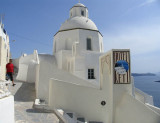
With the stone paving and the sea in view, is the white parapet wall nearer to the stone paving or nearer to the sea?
the stone paving

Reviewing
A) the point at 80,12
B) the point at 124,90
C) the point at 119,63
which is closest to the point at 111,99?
the point at 124,90

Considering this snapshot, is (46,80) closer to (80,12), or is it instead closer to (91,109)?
(91,109)

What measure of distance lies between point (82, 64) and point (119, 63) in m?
6.45

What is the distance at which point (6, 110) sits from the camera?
13.9 ft

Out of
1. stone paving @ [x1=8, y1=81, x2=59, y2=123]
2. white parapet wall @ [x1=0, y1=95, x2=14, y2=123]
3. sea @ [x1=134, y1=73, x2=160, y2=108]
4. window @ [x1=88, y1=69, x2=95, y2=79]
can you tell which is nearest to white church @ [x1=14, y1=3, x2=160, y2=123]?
stone paving @ [x1=8, y1=81, x2=59, y2=123]

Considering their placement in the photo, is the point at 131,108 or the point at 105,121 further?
the point at 105,121

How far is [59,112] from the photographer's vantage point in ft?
22.7

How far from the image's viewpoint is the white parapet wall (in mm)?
3999

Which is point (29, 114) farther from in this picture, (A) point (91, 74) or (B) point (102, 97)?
(A) point (91, 74)

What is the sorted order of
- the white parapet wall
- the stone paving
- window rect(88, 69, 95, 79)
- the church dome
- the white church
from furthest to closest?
the church dome, window rect(88, 69, 95, 79), the white church, the stone paving, the white parapet wall

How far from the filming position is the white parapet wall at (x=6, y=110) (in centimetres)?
400

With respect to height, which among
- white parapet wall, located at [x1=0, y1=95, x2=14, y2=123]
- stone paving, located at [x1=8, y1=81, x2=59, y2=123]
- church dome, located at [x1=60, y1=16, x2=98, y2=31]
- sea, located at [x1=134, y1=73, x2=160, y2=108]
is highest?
church dome, located at [x1=60, y1=16, x2=98, y2=31]

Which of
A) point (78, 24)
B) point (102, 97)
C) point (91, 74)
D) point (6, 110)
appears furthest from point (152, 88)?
point (6, 110)

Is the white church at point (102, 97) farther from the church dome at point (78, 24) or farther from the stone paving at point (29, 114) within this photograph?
the church dome at point (78, 24)
